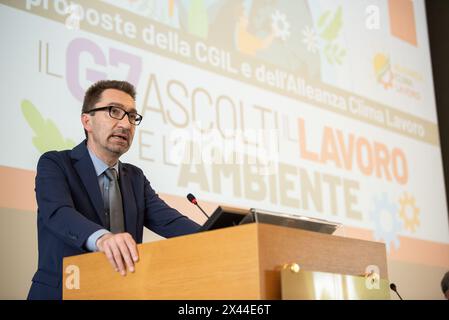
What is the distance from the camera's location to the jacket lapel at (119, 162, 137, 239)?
8.22ft

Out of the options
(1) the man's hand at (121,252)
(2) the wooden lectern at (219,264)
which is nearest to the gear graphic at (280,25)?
(2) the wooden lectern at (219,264)

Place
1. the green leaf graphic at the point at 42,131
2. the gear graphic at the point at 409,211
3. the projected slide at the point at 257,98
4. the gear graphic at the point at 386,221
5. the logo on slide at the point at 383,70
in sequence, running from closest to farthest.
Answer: the green leaf graphic at the point at 42,131 → the projected slide at the point at 257,98 → the gear graphic at the point at 386,221 → the gear graphic at the point at 409,211 → the logo on slide at the point at 383,70

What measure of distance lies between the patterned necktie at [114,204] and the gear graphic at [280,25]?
6.99ft

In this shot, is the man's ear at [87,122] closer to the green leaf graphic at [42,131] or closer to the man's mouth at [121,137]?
the man's mouth at [121,137]

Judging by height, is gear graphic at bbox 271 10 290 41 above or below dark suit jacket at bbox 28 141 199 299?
above

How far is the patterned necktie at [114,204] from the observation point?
2436 millimetres

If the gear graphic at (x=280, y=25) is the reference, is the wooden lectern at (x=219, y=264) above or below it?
below

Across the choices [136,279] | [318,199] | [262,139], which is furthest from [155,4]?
[136,279]

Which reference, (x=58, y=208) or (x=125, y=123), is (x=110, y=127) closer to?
(x=125, y=123)

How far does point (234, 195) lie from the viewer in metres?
3.78

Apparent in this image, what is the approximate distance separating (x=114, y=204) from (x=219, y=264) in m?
0.87

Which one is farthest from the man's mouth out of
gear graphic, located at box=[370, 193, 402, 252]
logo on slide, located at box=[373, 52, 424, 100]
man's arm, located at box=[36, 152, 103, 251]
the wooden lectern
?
logo on slide, located at box=[373, 52, 424, 100]

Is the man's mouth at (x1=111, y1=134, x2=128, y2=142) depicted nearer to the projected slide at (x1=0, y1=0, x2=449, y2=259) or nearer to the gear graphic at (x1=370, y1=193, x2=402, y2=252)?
the projected slide at (x1=0, y1=0, x2=449, y2=259)

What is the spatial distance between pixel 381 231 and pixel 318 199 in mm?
675
